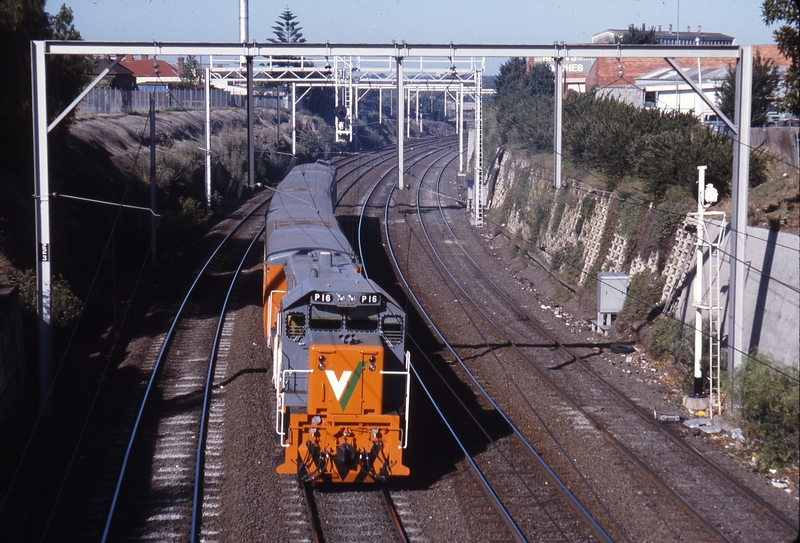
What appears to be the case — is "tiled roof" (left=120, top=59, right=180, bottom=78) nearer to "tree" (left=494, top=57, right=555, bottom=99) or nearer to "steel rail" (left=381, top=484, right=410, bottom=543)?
"tree" (left=494, top=57, right=555, bottom=99)

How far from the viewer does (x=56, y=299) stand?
18000 mm

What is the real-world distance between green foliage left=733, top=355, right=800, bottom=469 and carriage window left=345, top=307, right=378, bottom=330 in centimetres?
574

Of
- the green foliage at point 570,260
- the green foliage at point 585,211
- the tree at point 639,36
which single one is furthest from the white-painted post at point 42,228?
the tree at point 639,36

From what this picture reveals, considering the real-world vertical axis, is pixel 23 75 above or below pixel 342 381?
above

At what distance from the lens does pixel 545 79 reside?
55031 millimetres

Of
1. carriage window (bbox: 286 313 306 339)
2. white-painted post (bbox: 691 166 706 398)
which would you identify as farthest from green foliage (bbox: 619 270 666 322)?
carriage window (bbox: 286 313 306 339)

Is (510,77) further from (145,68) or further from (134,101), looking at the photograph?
(145,68)

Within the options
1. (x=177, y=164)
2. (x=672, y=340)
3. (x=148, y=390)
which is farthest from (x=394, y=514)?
(x=177, y=164)

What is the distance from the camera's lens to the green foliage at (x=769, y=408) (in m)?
7.12

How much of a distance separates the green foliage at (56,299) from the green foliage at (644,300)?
47.7 feet

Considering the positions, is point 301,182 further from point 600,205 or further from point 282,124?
point 282,124

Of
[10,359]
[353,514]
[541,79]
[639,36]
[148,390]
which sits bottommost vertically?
[353,514]

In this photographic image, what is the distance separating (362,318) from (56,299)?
10.0 metres

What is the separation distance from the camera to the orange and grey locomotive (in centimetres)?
1105
